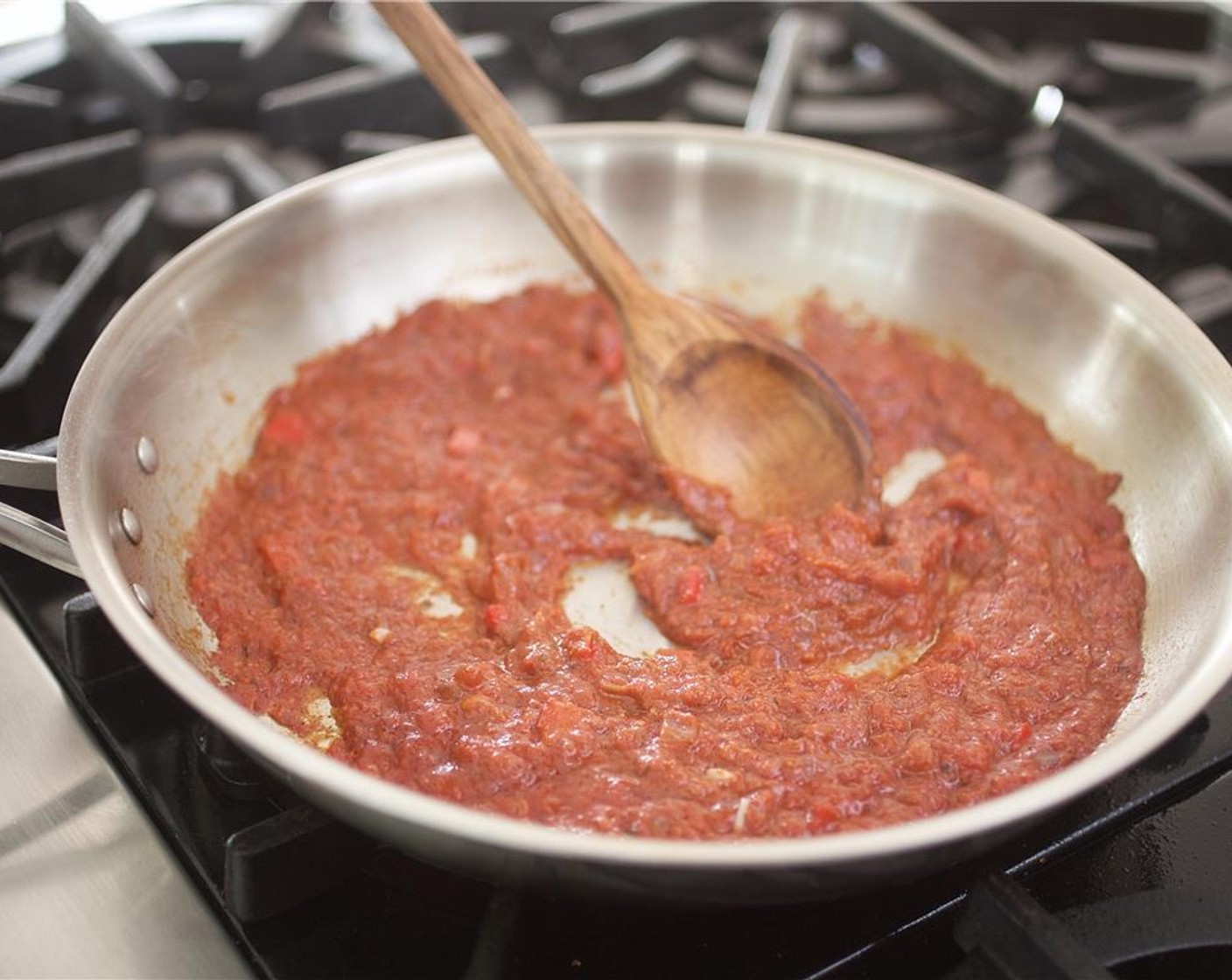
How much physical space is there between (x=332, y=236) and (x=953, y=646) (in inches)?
47.6

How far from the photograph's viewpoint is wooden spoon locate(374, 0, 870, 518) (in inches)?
75.1

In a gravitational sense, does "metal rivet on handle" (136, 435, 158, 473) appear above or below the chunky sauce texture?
above

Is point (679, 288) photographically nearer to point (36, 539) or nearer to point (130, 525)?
point (130, 525)

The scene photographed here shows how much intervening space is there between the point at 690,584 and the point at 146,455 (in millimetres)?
778

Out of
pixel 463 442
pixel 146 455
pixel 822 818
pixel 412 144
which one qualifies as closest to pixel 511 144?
pixel 463 442

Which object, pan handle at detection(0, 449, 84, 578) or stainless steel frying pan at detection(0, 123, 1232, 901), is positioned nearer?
stainless steel frying pan at detection(0, 123, 1232, 901)

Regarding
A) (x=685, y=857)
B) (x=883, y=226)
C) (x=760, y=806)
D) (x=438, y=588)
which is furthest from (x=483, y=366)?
(x=685, y=857)

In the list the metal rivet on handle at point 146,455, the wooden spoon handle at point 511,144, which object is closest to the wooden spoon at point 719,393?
the wooden spoon handle at point 511,144

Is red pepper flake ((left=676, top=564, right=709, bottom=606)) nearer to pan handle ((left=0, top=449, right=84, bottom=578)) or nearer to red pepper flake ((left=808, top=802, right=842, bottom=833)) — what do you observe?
red pepper flake ((left=808, top=802, right=842, bottom=833))

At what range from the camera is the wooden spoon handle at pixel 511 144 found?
1847 mm

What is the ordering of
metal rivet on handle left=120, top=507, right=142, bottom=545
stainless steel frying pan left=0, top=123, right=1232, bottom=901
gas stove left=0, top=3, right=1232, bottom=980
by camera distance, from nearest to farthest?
stainless steel frying pan left=0, top=123, right=1232, bottom=901
gas stove left=0, top=3, right=1232, bottom=980
metal rivet on handle left=120, top=507, right=142, bottom=545

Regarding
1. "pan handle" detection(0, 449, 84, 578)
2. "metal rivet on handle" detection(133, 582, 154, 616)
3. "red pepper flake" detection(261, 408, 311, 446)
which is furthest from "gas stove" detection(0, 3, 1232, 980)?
"red pepper flake" detection(261, 408, 311, 446)

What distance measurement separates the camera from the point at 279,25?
2523 mm

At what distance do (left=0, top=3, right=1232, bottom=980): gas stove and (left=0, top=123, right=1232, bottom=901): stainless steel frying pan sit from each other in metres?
0.11
